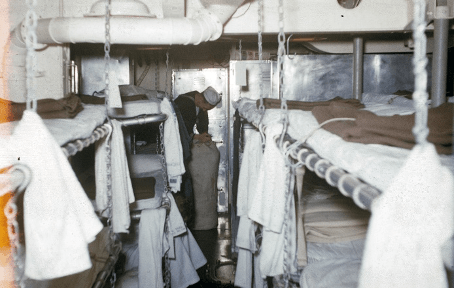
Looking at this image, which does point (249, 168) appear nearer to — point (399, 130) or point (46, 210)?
point (399, 130)

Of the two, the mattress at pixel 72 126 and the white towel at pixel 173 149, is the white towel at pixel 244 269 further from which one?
the mattress at pixel 72 126

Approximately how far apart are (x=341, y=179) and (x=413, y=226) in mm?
301

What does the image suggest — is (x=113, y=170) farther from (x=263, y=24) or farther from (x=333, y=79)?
(x=333, y=79)

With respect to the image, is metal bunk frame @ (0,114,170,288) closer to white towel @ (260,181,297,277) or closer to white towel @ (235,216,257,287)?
white towel @ (235,216,257,287)

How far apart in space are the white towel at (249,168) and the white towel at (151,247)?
67 cm

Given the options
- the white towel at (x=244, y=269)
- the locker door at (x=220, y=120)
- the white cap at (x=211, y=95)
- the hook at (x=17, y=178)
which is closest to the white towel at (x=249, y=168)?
the white towel at (x=244, y=269)

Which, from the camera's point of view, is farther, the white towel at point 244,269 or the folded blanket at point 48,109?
the white towel at point 244,269

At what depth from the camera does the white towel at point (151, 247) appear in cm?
305

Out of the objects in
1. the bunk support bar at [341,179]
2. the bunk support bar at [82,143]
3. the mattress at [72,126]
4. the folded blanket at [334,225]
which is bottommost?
the folded blanket at [334,225]

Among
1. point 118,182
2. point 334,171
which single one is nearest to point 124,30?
point 118,182

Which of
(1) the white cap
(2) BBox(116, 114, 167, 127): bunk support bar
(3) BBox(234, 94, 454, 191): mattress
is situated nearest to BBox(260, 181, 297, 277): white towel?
(3) BBox(234, 94, 454, 191): mattress

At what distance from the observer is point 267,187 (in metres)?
2.10

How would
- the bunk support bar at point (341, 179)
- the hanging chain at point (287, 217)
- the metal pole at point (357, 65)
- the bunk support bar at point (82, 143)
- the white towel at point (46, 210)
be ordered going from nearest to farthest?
the bunk support bar at point (341, 179)
the white towel at point (46, 210)
the bunk support bar at point (82, 143)
the hanging chain at point (287, 217)
the metal pole at point (357, 65)

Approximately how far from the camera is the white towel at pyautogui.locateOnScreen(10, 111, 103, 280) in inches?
44.2
